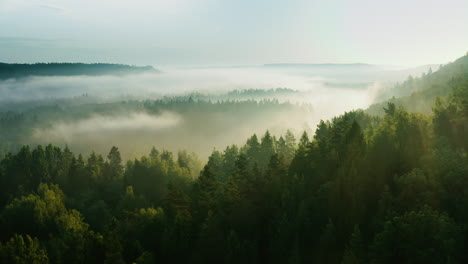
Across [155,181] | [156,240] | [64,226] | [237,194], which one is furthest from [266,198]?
[155,181]

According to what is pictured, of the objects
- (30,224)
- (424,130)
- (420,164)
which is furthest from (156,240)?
(424,130)

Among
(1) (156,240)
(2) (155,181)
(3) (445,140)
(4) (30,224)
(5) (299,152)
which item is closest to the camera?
(3) (445,140)

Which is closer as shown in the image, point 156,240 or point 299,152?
point 156,240

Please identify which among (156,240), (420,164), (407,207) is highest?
(420,164)

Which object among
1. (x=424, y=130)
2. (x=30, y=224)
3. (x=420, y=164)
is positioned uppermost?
(x=424, y=130)

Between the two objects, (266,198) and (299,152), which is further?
(299,152)

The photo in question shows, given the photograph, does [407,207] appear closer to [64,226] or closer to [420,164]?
[420,164]

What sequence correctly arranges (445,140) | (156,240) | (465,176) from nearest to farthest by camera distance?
(465,176) < (445,140) < (156,240)

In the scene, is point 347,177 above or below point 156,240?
above

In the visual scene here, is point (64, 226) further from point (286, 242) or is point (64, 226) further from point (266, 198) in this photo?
point (286, 242)
